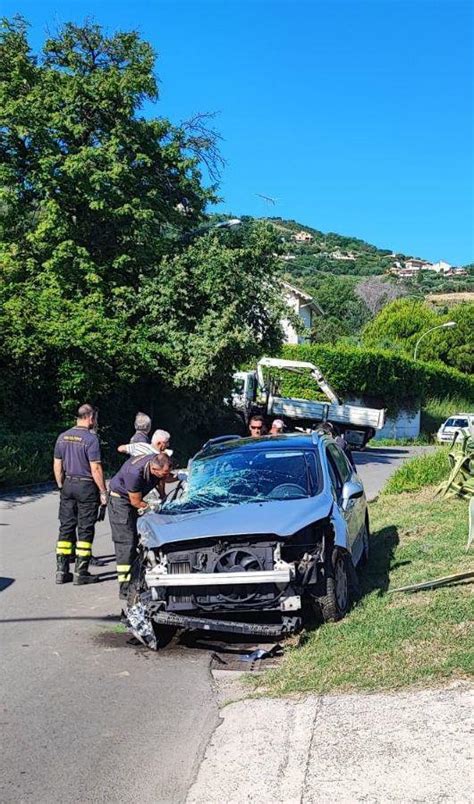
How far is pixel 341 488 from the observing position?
26.1ft

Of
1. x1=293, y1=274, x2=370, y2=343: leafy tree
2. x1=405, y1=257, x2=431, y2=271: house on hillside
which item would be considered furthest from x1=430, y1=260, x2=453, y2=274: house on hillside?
x1=293, y1=274, x2=370, y2=343: leafy tree

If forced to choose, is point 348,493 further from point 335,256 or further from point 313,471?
point 335,256

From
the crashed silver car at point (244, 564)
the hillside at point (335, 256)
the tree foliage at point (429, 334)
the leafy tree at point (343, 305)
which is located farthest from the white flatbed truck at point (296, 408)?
the hillside at point (335, 256)

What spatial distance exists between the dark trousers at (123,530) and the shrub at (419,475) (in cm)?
754

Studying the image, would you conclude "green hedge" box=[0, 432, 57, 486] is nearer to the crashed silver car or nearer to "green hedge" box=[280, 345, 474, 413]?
the crashed silver car

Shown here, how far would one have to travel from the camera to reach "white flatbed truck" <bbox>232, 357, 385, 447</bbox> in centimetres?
2770

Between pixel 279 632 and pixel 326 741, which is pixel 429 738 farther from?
pixel 279 632

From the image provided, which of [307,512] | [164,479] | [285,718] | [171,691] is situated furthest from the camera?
[164,479]

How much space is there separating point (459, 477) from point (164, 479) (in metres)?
5.86

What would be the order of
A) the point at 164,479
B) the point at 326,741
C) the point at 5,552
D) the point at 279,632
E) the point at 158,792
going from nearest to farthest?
the point at 158,792 < the point at 326,741 < the point at 279,632 < the point at 164,479 < the point at 5,552

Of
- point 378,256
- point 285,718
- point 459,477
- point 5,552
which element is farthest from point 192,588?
point 378,256

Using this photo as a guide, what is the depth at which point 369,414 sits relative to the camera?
2855 cm

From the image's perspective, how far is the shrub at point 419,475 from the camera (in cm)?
1473

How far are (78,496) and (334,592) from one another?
341 cm
